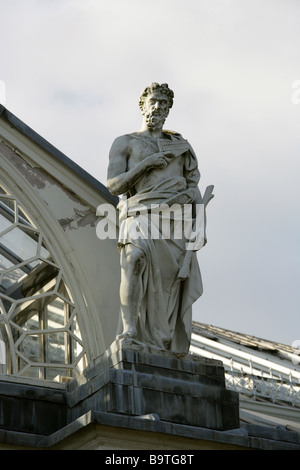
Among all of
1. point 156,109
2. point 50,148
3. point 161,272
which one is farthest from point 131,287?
point 50,148

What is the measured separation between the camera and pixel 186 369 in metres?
10.3

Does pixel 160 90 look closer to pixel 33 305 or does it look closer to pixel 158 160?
pixel 158 160

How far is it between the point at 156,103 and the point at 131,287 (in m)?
1.85

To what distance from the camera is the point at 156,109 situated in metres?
11.3

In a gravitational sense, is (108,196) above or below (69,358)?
above

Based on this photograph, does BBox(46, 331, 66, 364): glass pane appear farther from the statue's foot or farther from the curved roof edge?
the statue's foot

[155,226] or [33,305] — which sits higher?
[33,305]

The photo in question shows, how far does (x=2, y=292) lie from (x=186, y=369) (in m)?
5.70

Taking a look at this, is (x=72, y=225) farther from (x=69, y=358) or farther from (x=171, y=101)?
(x=171, y=101)

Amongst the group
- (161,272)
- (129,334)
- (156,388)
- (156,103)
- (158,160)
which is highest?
(156,103)

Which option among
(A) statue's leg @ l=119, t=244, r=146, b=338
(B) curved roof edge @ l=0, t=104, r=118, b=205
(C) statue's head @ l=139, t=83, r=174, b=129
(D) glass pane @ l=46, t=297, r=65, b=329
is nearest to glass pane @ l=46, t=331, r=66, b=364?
(D) glass pane @ l=46, t=297, r=65, b=329

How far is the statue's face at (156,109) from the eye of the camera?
11.3 m

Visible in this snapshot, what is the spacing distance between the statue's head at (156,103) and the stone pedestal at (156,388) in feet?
7.41
